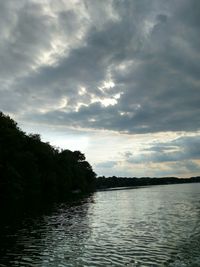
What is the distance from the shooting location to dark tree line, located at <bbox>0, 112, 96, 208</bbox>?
3812 inches

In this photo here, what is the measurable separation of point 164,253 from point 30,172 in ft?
299

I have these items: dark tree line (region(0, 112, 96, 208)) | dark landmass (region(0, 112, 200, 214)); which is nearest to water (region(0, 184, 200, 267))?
dark landmass (region(0, 112, 200, 214))

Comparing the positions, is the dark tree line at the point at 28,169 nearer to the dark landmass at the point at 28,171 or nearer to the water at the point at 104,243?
the dark landmass at the point at 28,171

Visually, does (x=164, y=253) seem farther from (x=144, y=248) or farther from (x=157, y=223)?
(x=157, y=223)

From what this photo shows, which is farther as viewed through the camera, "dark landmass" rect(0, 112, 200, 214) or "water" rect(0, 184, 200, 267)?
"dark landmass" rect(0, 112, 200, 214)

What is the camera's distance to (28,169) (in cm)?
11338

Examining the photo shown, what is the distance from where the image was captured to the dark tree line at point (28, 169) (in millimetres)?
96812

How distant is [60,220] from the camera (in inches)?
1928

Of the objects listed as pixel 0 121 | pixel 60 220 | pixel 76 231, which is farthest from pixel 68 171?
pixel 76 231

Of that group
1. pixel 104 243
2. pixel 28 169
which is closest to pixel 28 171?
pixel 28 169

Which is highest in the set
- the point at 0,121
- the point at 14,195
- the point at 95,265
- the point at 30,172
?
the point at 0,121

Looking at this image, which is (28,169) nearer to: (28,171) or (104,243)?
(28,171)

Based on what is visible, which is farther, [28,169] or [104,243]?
[28,169]

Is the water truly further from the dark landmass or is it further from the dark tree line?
the dark tree line
